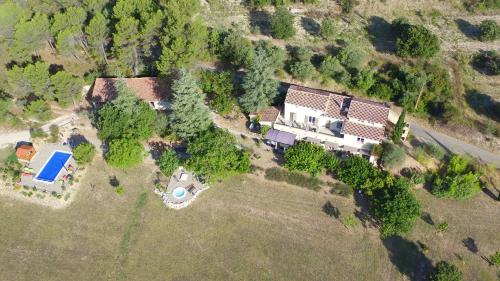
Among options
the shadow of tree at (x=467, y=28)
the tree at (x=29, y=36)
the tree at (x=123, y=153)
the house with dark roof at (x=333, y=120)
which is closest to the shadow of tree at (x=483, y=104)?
the shadow of tree at (x=467, y=28)

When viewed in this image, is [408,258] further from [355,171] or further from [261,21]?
[261,21]

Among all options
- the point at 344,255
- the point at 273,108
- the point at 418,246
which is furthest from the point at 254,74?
the point at 418,246

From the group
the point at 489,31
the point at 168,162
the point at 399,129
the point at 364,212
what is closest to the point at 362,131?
the point at 399,129

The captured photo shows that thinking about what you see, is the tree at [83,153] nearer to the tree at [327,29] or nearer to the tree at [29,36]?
the tree at [29,36]

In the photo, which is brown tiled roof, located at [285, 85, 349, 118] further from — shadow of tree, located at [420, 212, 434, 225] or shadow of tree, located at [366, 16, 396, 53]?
shadow of tree, located at [420, 212, 434, 225]

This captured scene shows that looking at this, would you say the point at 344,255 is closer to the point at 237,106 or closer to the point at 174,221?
the point at 174,221

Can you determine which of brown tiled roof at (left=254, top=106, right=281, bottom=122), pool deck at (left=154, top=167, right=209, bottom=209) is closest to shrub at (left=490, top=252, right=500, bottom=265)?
brown tiled roof at (left=254, top=106, right=281, bottom=122)
